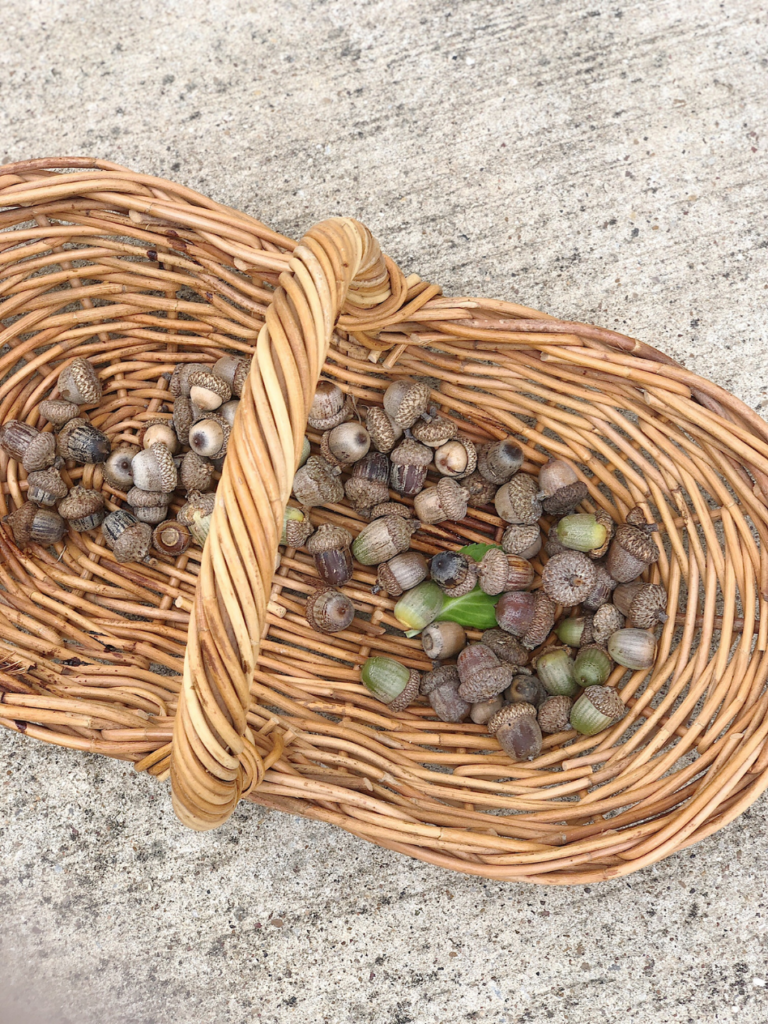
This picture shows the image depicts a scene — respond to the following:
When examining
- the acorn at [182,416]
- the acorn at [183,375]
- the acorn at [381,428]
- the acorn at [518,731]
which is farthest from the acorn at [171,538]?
the acorn at [518,731]

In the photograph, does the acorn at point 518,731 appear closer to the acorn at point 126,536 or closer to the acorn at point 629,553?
the acorn at point 629,553

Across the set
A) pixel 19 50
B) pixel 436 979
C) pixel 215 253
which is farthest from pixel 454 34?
pixel 436 979

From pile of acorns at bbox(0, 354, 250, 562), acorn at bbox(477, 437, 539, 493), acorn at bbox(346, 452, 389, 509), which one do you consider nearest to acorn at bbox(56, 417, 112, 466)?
pile of acorns at bbox(0, 354, 250, 562)

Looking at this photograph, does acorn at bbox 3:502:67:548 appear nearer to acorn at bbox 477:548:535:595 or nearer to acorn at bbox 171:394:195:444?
acorn at bbox 171:394:195:444

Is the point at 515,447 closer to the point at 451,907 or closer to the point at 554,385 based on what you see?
the point at 554,385

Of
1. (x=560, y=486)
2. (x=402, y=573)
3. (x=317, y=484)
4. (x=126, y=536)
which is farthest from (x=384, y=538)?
(x=126, y=536)
